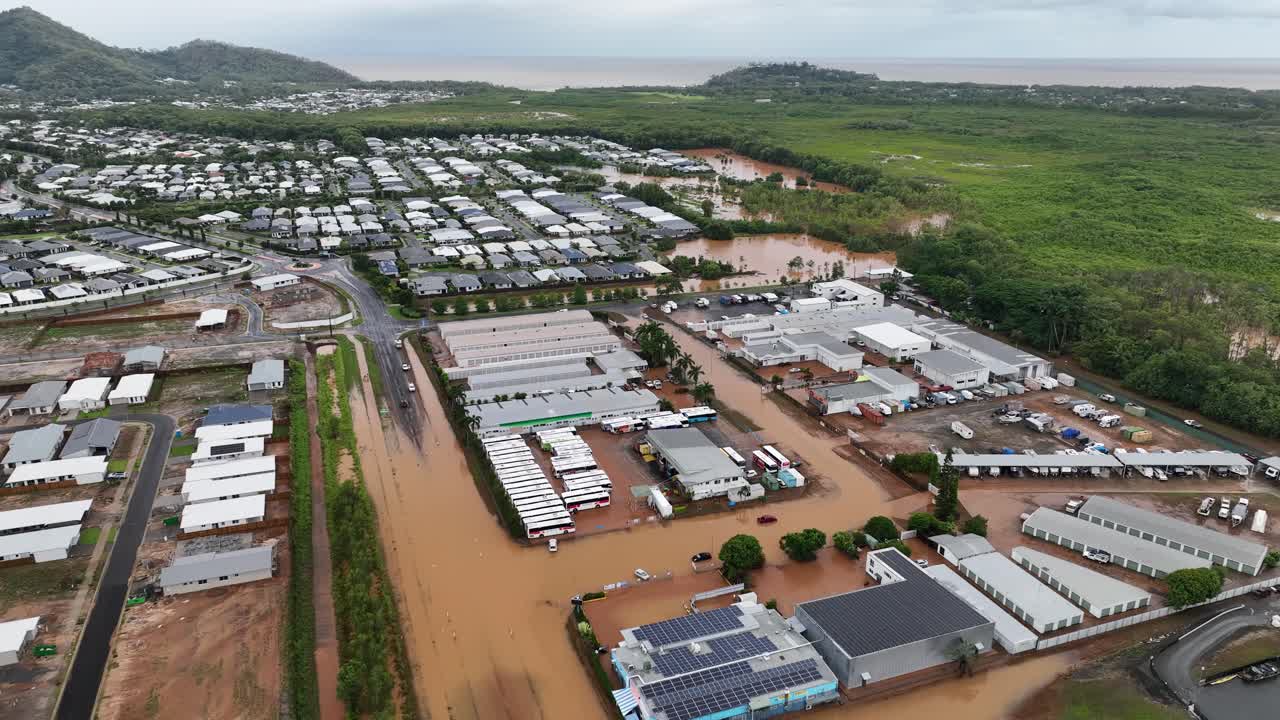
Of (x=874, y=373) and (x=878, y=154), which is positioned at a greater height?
(x=878, y=154)

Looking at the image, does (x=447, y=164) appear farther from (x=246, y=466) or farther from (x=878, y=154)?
(x=246, y=466)

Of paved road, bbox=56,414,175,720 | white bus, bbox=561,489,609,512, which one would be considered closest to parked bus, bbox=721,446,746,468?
white bus, bbox=561,489,609,512

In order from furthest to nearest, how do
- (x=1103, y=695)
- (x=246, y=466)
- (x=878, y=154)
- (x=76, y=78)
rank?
1. (x=76, y=78)
2. (x=878, y=154)
3. (x=246, y=466)
4. (x=1103, y=695)

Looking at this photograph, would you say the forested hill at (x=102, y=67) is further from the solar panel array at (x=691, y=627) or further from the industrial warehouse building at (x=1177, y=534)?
the industrial warehouse building at (x=1177, y=534)

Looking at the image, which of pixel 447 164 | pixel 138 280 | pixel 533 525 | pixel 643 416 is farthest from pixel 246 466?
A: pixel 447 164

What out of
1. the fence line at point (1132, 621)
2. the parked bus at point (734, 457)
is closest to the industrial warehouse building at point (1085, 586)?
the fence line at point (1132, 621)

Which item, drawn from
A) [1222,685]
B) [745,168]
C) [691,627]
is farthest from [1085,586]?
[745,168]
